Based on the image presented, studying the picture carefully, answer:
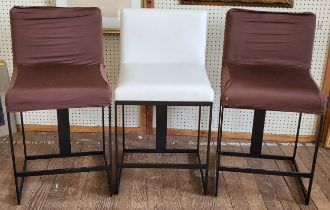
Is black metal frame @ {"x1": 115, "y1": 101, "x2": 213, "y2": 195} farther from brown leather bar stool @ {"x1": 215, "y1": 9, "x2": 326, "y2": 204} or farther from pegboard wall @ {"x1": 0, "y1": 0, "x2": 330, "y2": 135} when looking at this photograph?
pegboard wall @ {"x1": 0, "y1": 0, "x2": 330, "y2": 135}

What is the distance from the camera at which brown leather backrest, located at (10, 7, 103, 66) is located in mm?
2006

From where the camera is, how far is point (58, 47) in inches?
81.0

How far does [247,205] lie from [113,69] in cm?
116

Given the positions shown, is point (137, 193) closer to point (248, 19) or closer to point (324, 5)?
point (248, 19)

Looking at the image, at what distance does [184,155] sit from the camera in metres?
2.46

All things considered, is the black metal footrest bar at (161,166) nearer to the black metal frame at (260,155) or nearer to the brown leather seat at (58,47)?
the black metal frame at (260,155)

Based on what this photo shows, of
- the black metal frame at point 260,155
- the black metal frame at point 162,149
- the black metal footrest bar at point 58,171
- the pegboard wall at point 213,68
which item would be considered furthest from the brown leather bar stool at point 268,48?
the black metal footrest bar at point 58,171

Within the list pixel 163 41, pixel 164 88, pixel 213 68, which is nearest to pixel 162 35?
pixel 163 41

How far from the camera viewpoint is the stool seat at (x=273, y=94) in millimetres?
1779

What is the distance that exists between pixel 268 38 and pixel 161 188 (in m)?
0.95

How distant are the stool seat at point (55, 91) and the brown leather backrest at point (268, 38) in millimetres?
693

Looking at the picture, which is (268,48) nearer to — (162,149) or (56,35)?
(162,149)

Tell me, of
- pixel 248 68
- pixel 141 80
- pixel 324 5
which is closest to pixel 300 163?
pixel 248 68

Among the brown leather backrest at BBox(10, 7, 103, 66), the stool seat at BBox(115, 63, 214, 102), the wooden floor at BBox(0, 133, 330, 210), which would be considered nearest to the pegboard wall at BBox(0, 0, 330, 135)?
the wooden floor at BBox(0, 133, 330, 210)
